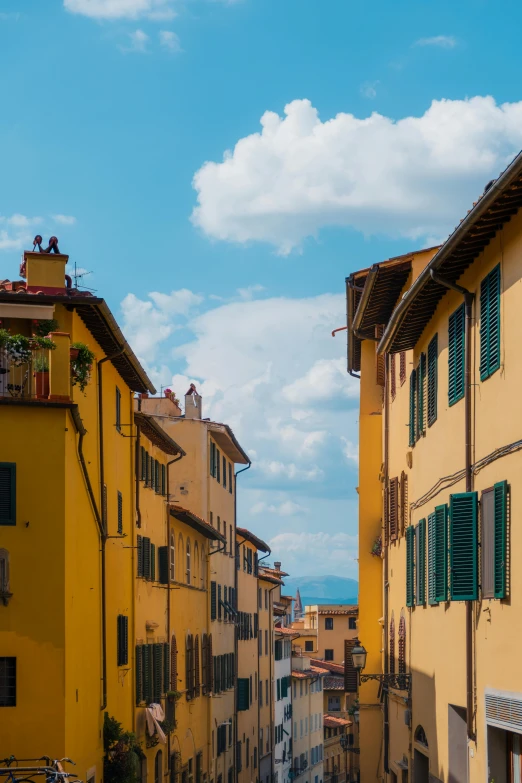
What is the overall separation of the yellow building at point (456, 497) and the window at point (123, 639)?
20.6ft

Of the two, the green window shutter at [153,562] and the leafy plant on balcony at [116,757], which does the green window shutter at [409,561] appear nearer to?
the leafy plant on balcony at [116,757]

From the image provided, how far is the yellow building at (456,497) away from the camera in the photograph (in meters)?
15.1

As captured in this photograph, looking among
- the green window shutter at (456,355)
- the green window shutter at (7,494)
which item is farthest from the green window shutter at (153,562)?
the green window shutter at (456,355)

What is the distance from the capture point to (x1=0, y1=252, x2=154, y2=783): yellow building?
21.9 m

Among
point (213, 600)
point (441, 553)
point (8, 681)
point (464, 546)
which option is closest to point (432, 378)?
point (441, 553)

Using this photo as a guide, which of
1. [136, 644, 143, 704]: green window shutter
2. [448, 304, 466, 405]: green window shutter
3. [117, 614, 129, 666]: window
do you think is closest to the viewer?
[448, 304, 466, 405]: green window shutter

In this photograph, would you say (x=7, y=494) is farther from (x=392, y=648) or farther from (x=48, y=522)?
(x=392, y=648)

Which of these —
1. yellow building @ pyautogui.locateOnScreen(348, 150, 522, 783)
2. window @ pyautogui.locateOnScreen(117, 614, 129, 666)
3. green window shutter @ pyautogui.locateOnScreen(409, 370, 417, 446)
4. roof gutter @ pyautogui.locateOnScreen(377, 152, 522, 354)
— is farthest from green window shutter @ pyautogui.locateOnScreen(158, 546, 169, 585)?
roof gutter @ pyautogui.locateOnScreen(377, 152, 522, 354)

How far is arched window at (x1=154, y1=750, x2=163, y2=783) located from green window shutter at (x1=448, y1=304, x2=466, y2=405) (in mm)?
20412

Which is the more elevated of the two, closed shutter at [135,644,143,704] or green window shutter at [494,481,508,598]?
green window shutter at [494,481,508,598]

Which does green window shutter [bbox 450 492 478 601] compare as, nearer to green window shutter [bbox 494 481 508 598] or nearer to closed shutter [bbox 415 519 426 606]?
green window shutter [bbox 494 481 508 598]

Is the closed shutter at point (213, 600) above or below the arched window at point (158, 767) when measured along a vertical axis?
above

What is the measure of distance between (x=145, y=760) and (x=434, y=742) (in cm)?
1415

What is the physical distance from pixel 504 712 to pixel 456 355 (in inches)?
→ 215
